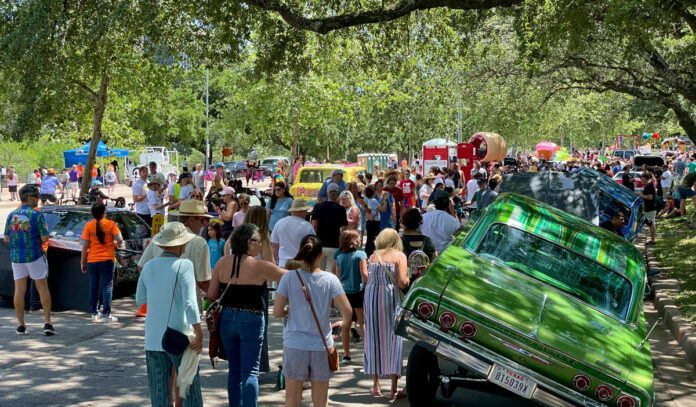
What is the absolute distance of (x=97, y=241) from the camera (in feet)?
35.6

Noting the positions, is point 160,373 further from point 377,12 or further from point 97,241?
point 377,12

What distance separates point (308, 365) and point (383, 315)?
173 cm

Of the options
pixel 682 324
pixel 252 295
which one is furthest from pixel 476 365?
pixel 682 324

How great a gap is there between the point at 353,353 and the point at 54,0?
8.03 metres

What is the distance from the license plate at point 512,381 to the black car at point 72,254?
692cm

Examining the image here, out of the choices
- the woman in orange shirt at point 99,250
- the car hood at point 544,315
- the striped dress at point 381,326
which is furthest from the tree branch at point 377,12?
the car hood at point 544,315

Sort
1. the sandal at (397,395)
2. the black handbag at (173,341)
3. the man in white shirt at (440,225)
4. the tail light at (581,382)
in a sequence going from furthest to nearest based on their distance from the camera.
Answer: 1. the man in white shirt at (440,225)
2. the sandal at (397,395)
3. the tail light at (581,382)
4. the black handbag at (173,341)

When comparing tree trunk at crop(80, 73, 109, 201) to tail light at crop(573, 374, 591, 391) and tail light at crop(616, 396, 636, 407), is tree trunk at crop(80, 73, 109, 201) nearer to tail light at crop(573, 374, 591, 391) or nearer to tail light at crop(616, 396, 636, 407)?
tail light at crop(573, 374, 591, 391)

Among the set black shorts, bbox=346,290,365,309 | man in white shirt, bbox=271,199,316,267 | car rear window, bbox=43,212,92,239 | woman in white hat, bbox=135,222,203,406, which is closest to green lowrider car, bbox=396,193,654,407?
black shorts, bbox=346,290,365,309

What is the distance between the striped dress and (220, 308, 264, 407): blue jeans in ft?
5.27

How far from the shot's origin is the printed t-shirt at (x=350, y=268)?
8727 mm

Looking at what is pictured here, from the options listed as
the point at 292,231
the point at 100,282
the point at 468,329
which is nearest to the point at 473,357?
the point at 468,329

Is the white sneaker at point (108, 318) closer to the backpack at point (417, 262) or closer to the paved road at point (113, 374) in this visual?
the paved road at point (113, 374)

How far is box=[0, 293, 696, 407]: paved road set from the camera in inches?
301
